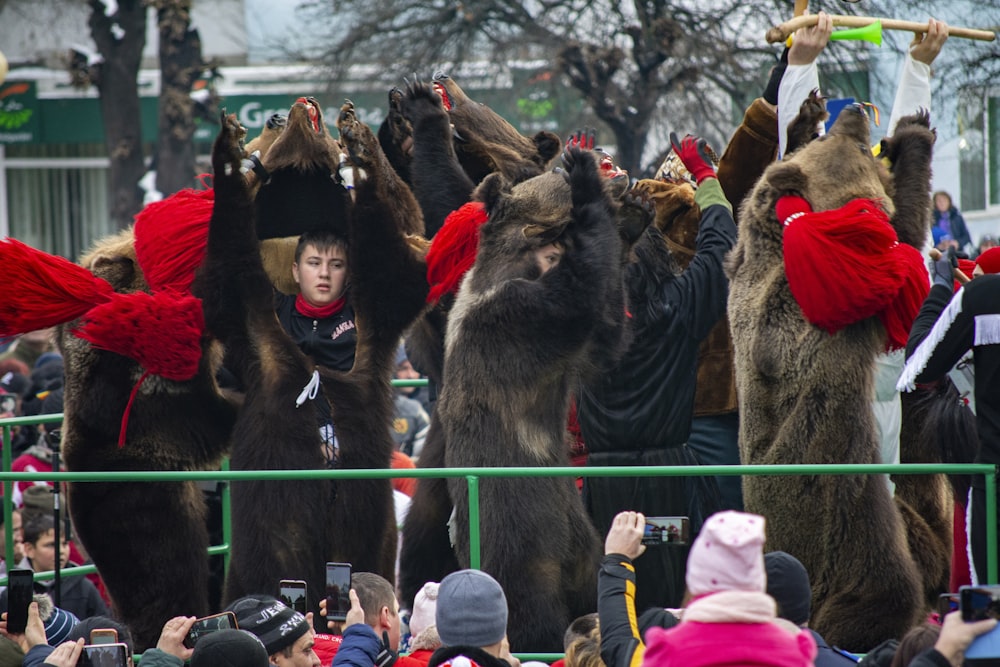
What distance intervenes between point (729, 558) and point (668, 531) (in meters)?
1.64

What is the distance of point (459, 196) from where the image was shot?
5285 mm

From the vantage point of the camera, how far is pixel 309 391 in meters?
4.82

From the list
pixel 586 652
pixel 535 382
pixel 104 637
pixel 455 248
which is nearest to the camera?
pixel 586 652

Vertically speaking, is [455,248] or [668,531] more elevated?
[455,248]

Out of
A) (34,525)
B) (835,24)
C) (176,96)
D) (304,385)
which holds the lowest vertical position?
(34,525)

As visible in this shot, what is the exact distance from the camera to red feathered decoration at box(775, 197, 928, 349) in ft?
13.7

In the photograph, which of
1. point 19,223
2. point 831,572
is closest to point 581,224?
point 831,572

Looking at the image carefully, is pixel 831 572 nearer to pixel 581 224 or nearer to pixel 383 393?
pixel 581 224

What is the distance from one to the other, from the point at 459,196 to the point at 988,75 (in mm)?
8446

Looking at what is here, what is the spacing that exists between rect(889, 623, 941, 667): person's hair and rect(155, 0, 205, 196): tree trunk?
1450cm

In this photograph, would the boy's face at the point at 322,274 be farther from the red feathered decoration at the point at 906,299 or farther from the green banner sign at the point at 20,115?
the green banner sign at the point at 20,115

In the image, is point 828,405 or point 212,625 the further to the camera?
point 828,405

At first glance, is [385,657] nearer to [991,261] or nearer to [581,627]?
[581,627]

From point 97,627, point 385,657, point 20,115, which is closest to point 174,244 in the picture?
point 97,627
